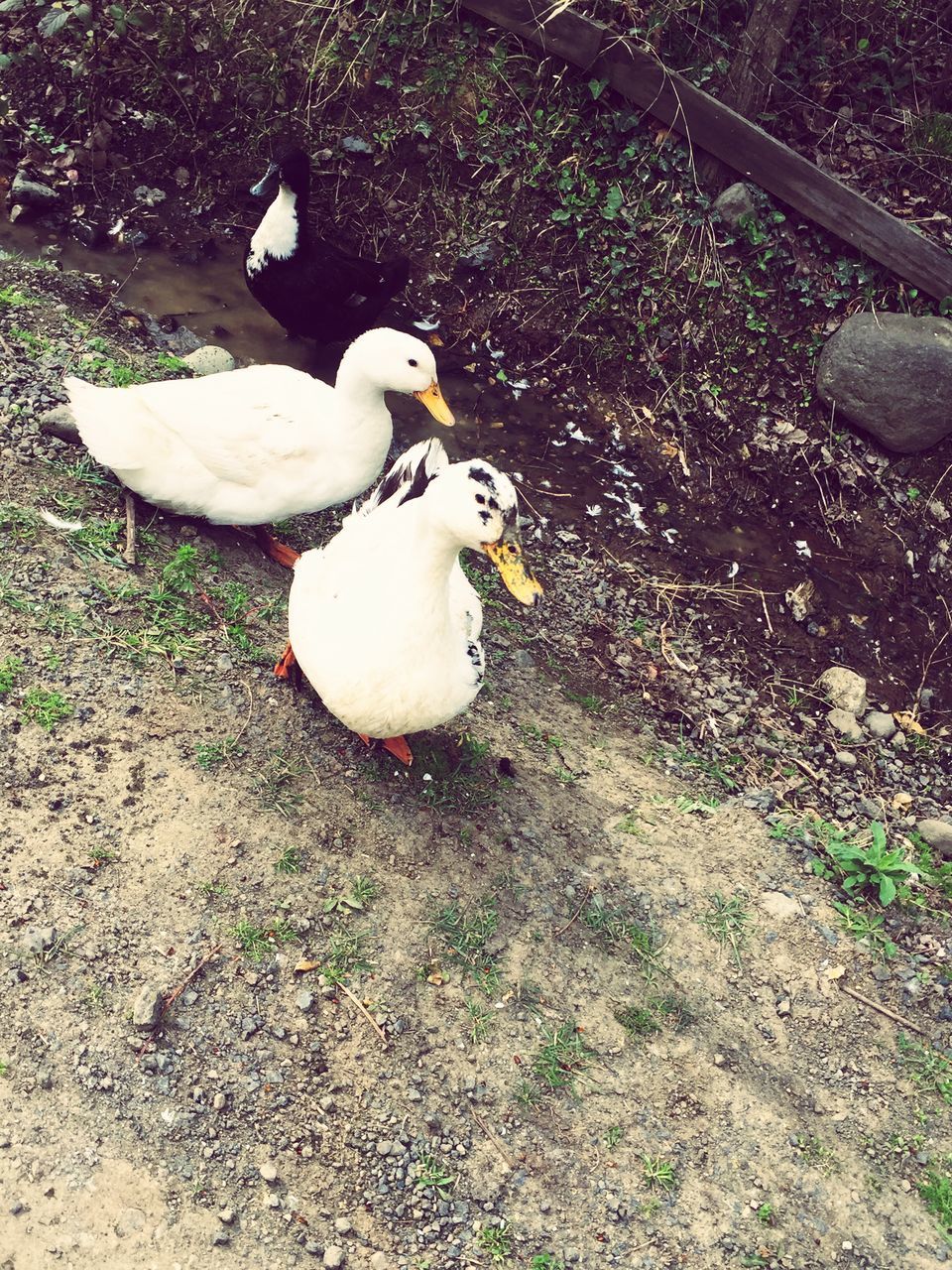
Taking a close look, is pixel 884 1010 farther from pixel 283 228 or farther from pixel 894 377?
pixel 283 228

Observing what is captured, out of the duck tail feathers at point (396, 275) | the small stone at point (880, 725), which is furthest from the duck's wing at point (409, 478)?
the small stone at point (880, 725)

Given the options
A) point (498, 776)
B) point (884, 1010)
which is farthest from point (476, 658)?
point (884, 1010)

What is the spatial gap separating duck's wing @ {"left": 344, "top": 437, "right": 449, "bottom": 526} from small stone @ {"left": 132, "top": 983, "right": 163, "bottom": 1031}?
1714 millimetres

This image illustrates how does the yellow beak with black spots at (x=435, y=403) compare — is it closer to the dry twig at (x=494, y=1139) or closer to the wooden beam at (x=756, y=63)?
the dry twig at (x=494, y=1139)

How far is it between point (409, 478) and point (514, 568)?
26.2 inches

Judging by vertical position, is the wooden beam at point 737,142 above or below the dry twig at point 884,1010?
above

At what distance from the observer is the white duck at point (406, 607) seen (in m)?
2.94

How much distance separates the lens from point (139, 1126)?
2.64 metres

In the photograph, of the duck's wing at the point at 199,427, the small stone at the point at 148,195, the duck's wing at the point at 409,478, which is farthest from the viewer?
the small stone at the point at 148,195

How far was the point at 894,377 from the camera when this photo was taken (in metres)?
5.54

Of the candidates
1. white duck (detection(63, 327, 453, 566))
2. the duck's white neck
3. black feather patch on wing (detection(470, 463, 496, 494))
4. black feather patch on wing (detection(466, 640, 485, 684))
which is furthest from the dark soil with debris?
black feather patch on wing (detection(470, 463, 496, 494))

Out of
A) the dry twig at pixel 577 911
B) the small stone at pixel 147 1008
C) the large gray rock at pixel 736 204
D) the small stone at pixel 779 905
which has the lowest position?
the small stone at pixel 147 1008

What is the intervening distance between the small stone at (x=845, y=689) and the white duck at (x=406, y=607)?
7.54 feet

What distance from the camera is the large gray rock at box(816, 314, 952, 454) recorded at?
5.50 meters
